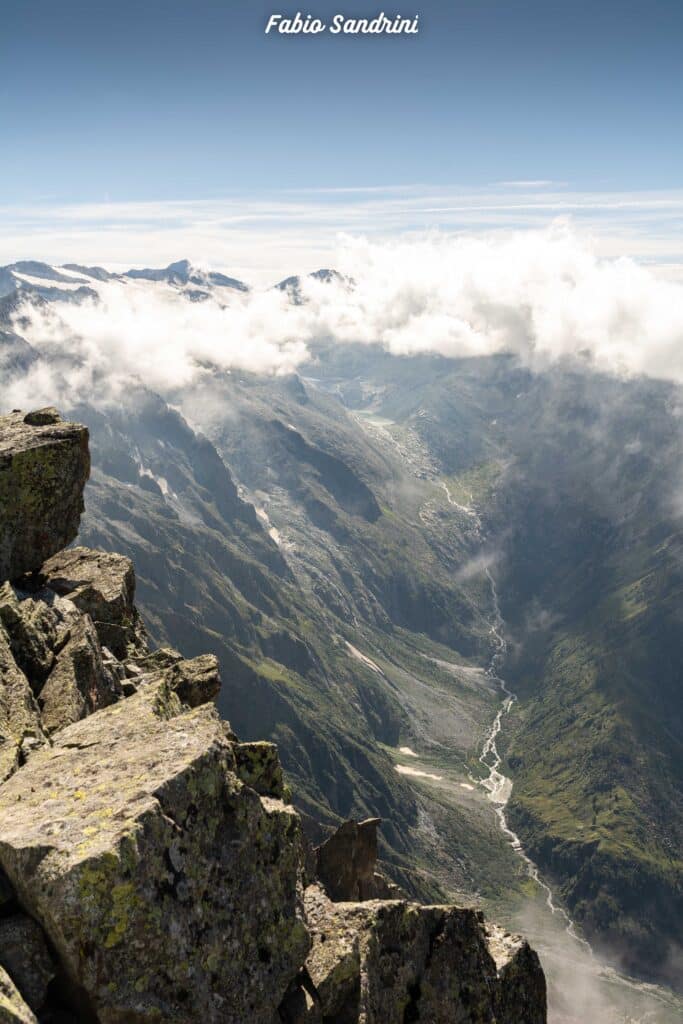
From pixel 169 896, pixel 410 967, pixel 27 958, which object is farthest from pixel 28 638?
pixel 410 967

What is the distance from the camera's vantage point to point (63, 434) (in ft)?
130

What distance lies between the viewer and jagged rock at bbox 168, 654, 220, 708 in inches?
1387

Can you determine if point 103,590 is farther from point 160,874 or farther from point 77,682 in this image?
point 160,874

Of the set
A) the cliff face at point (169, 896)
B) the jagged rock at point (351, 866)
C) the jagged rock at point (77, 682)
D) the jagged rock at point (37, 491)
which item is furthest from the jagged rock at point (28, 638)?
the jagged rock at point (351, 866)

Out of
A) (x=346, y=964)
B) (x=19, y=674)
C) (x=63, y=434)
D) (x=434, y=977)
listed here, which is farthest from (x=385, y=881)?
(x=63, y=434)

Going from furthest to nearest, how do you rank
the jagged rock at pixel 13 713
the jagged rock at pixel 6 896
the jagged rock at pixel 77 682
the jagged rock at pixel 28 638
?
1. the jagged rock at pixel 28 638
2. the jagged rock at pixel 77 682
3. the jagged rock at pixel 13 713
4. the jagged rock at pixel 6 896

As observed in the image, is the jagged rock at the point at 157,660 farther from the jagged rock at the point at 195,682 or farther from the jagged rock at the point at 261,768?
the jagged rock at the point at 261,768

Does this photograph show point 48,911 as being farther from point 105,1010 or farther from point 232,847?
point 232,847

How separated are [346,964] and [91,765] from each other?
31.8 feet

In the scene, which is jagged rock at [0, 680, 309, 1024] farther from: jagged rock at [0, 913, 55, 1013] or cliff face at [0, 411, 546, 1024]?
jagged rock at [0, 913, 55, 1013]

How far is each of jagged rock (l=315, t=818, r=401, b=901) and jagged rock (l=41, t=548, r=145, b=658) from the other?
1629 centimetres

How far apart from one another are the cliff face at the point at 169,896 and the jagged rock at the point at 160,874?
0.14 feet

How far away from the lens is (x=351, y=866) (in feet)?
143

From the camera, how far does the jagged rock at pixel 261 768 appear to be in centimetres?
2492
